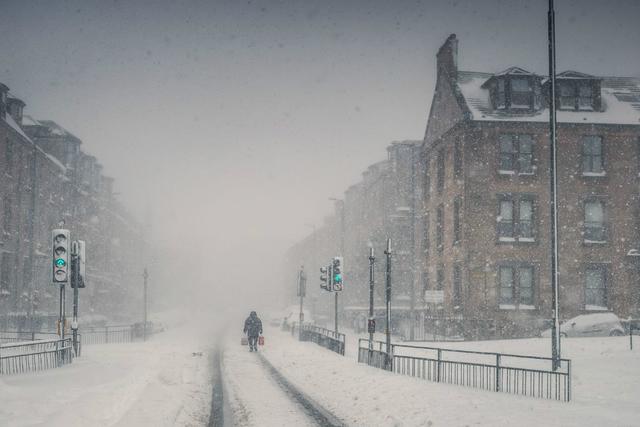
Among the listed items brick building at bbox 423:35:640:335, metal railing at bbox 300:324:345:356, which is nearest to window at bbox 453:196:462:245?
brick building at bbox 423:35:640:335

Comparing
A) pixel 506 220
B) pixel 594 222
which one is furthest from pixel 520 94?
pixel 594 222

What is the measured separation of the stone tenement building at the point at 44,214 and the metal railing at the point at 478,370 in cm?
2613

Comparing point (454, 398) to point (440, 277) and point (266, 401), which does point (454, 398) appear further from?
point (440, 277)

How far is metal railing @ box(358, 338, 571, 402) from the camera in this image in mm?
15871

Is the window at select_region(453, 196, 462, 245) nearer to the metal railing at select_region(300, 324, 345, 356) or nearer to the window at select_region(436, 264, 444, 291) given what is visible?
the window at select_region(436, 264, 444, 291)

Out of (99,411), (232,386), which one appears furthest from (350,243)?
(99,411)

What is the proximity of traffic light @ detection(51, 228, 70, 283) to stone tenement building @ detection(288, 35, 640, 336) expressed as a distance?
2181 centimetres

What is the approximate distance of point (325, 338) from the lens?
29172 millimetres

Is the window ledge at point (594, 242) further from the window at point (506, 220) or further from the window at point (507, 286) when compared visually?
the window at point (507, 286)

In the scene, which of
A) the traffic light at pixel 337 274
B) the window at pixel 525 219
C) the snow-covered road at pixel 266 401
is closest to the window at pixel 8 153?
the traffic light at pixel 337 274

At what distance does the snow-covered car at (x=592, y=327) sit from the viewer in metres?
33.7

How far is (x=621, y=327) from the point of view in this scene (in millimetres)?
34125

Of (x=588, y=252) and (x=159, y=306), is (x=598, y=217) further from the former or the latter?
(x=159, y=306)

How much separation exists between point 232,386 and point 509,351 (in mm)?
14164
